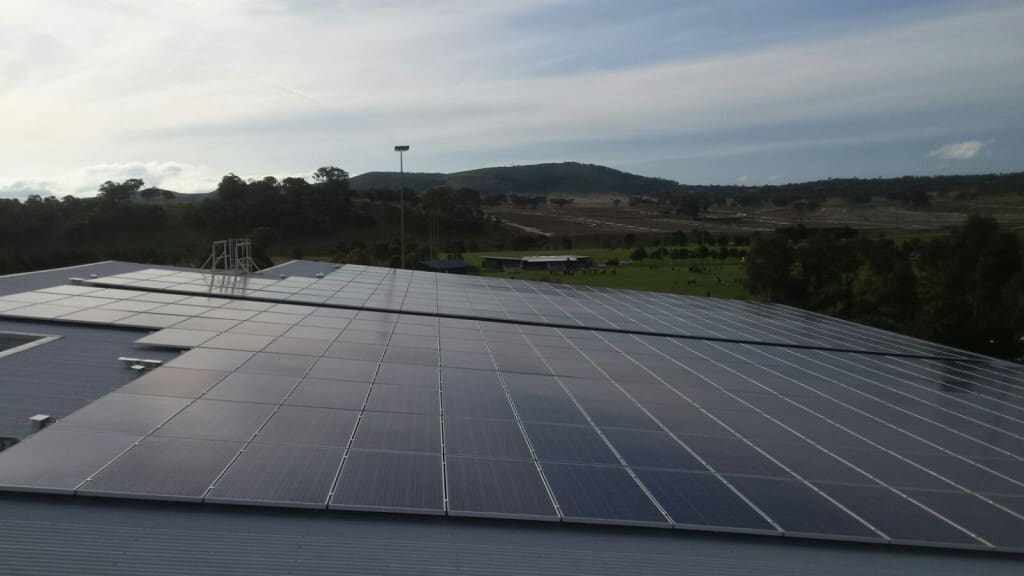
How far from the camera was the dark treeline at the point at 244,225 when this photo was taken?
301 feet

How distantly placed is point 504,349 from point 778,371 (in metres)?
8.10

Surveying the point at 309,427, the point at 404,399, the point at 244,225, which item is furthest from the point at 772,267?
the point at 244,225

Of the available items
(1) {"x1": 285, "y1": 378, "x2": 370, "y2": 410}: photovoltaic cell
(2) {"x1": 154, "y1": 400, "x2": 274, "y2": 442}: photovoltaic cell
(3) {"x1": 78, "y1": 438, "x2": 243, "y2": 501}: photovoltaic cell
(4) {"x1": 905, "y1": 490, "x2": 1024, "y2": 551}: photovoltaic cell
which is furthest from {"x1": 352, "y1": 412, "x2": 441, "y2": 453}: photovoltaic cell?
(4) {"x1": 905, "y1": 490, "x2": 1024, "y2": 551}: photovoltaic cell

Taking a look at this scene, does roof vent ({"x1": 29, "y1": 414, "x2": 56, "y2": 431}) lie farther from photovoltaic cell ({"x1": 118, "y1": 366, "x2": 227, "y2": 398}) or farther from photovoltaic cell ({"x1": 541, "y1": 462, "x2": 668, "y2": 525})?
photovoltaic cell ({"x1": 541, "y1": 462, "x2": 668, "y2": 525})

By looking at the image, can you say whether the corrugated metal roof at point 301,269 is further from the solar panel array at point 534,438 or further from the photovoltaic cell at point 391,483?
the photovoltaic cell at point 391,483

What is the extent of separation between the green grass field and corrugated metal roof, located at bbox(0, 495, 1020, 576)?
2592 inches

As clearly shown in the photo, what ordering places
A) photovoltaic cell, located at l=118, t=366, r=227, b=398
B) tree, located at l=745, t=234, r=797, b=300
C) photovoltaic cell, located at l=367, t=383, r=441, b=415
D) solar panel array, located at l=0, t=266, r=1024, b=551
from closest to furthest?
1. solar panel array, located at l=0, t=266, r=1024, b=551
2. photovoltaic cell, located at l=118, t=366, r=227, b=398
3. photovoltaic cell, located at l=367, t=383, r=441, b=415
4. tree, located at l=745, t=234, r=797, b=300

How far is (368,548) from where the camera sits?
804cm

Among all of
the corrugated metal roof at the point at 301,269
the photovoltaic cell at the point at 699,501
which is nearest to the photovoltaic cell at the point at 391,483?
the photovoltaic cell at the point at 699,501

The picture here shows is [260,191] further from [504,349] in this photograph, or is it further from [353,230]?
[504,349]

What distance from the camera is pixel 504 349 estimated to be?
20.0 m

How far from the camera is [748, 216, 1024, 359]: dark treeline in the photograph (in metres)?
60.1

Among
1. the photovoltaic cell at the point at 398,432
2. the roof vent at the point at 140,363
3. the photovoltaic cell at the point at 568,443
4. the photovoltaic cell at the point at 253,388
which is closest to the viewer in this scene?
the photovoltaic cell at the point at 398,432

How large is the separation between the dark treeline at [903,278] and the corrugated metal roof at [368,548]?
53.9 meters
